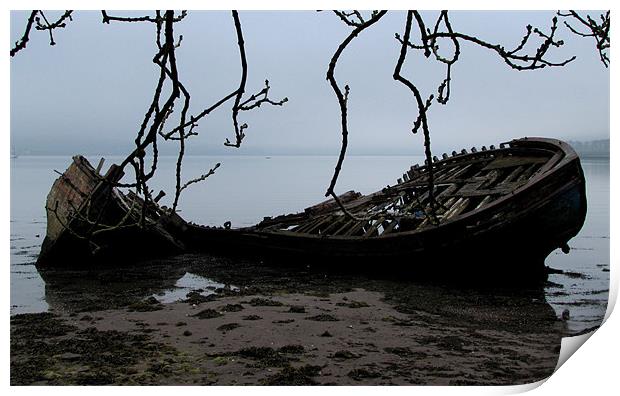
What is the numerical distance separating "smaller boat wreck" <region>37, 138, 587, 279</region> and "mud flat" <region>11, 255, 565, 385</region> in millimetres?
443

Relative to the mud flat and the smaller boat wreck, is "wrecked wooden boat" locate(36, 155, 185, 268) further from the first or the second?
the mud flat

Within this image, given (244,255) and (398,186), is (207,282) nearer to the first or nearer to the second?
(244,255)

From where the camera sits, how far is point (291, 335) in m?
6.48

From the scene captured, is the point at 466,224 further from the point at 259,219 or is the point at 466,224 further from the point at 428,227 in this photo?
the point at 259,219

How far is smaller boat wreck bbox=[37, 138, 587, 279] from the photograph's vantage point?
855 centimetres

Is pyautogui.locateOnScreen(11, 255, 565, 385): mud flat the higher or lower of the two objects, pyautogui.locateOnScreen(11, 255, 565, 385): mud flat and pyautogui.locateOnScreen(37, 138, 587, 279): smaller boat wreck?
the lower

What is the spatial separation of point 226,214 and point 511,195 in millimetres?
14188

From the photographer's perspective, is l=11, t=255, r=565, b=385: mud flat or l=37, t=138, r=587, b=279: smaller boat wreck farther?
l=37, t=138, r=587, b=279: smaller boat wreck

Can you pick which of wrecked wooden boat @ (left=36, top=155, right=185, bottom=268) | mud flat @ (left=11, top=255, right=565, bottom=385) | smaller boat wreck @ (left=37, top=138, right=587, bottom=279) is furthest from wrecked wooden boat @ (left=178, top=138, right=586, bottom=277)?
wrecked wooden boat @ (left=36, top=155, right=185, bottom=268)

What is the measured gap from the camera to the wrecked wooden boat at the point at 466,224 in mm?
8531

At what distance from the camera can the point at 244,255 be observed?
39.2ft

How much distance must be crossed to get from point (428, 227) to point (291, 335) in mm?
3070

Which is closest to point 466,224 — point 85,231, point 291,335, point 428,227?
point 428,227
